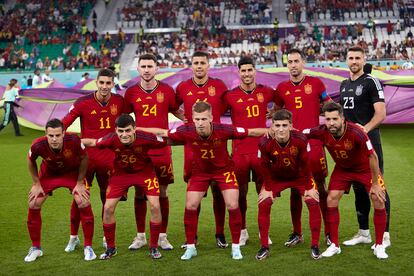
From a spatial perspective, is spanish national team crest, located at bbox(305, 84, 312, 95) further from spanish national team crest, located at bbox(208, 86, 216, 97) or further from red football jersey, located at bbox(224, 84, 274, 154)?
spanish national team crest, located at bbox(208, 86, 216, 97)

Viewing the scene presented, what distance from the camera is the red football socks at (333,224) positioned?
7105mm

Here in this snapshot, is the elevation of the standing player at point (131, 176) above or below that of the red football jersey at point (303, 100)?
below

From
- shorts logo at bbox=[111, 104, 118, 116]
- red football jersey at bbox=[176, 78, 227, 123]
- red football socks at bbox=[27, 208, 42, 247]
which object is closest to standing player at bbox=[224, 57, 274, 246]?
red football jersey at bbox=[176, 78, 227, 123]

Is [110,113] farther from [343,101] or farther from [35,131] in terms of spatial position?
[35,131]

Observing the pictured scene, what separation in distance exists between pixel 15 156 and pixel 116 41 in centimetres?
2217

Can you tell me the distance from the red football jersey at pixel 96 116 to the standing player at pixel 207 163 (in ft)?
2.01

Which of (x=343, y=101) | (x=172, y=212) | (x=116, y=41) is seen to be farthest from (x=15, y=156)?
(x=116, y=41)

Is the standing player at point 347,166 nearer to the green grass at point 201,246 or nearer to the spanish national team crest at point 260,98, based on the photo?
the green grass at point 201,246

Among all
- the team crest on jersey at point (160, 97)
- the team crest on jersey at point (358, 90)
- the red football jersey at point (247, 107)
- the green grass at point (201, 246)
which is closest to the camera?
the green grass at point (201, 246)

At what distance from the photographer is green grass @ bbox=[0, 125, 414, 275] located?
22.1ft

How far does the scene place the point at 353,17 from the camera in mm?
37906

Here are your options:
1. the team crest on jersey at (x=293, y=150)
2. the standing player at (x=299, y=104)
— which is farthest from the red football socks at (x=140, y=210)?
the team crest on jersey at (x=293, y=150)

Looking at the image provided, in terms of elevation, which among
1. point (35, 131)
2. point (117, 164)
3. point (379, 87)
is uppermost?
point (379, 87)

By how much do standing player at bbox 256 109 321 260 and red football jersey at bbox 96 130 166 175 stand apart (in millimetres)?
1089
